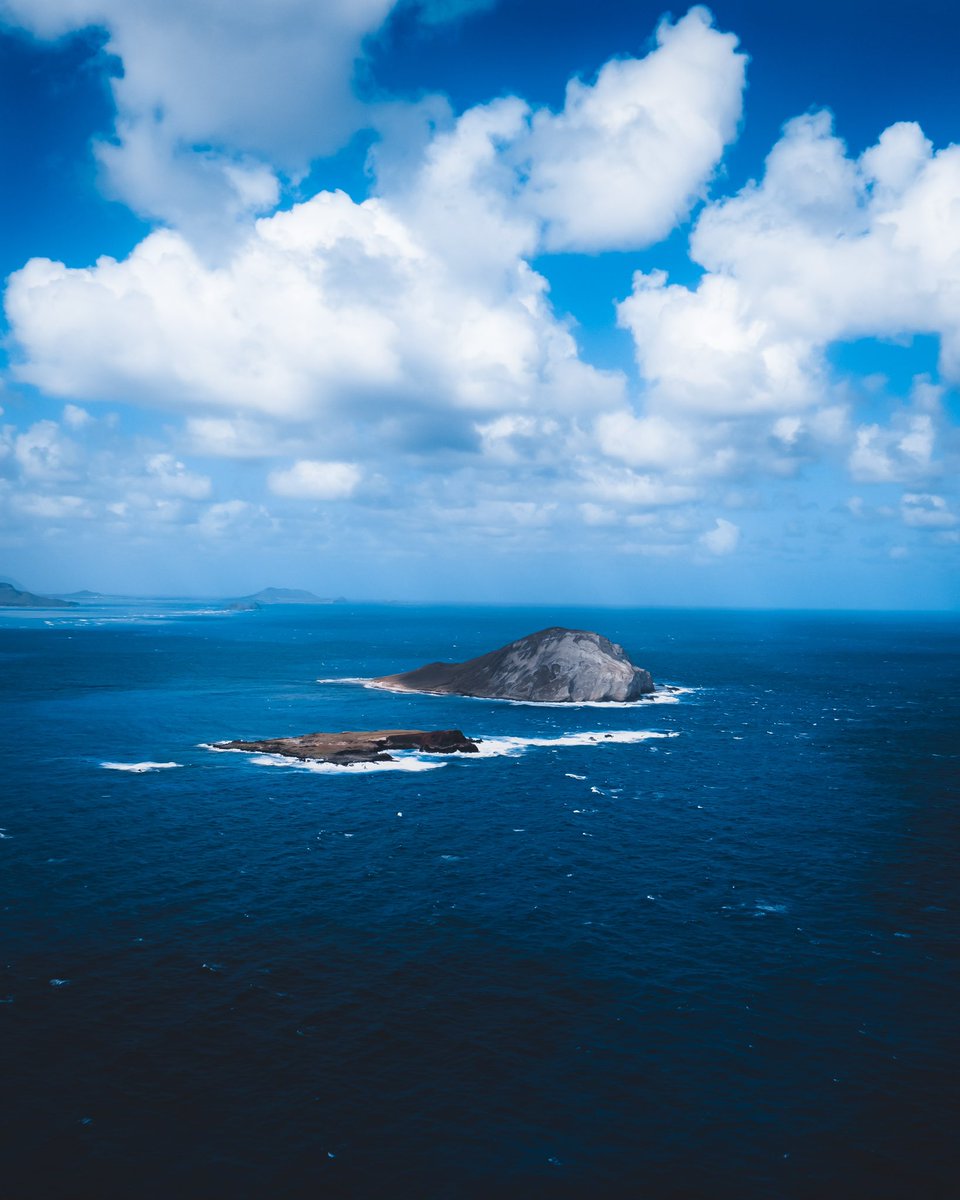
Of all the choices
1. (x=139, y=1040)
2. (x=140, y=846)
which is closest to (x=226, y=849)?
(x=140, y=846)

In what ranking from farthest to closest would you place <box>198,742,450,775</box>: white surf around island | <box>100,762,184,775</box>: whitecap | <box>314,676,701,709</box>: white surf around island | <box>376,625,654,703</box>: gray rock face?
<box>376,625,654,703</box>: gray rock face < <box>314,676,701,709</box>: white surf around island < <box>198,742,450,775</box>: white surf around island < <box>100,762,184,775</box>: whitecap

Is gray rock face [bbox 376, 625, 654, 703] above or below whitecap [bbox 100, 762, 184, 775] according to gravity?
above

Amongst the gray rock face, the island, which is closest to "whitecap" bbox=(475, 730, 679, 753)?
the island

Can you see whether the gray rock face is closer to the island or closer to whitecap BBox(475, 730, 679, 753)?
whitecap BBox(475, 730, 679, 753)

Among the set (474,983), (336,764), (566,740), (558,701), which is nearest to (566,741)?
(566,740)

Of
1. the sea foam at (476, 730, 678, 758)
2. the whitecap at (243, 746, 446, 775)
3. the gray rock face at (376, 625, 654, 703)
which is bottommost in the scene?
the whitecap at (243, 746, 446, 775)

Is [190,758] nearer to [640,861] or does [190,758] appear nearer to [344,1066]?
[640,861]
